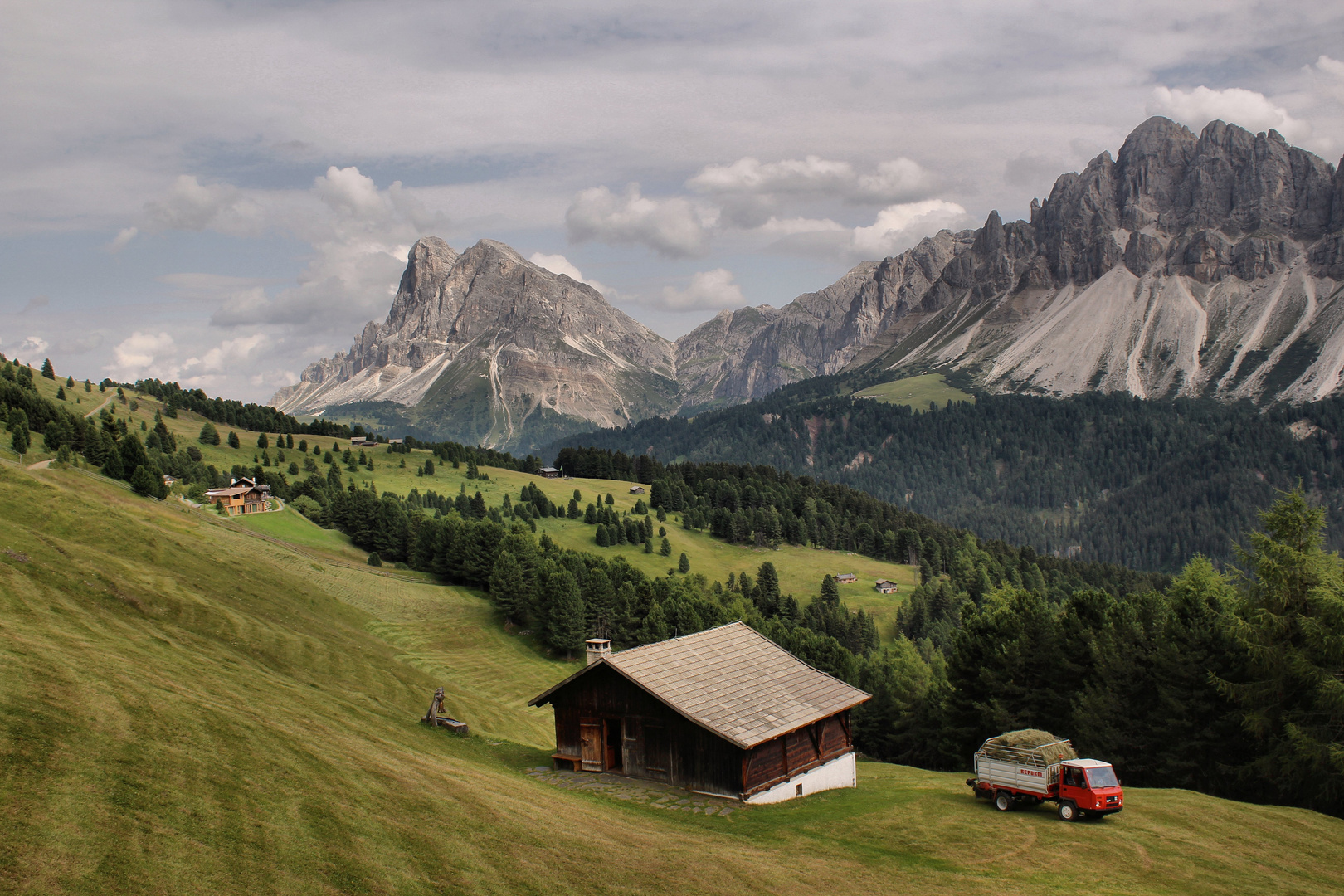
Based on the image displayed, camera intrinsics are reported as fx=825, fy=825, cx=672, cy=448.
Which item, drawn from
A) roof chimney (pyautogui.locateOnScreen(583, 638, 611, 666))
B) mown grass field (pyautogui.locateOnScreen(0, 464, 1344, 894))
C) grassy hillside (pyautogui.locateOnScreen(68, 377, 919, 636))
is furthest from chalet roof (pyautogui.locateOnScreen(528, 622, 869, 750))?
grassy hillside (pyautogui.locateOnScreen(68, 377, 919, 636))

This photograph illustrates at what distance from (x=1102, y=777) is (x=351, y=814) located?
24.6 metres

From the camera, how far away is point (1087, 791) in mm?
28359

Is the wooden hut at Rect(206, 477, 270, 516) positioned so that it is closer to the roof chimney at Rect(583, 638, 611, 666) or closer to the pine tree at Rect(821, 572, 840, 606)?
the pine tree at Rect(821, 572, 840, 606)

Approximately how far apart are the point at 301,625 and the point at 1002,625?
154 feet

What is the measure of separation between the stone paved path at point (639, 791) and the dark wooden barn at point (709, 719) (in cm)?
45

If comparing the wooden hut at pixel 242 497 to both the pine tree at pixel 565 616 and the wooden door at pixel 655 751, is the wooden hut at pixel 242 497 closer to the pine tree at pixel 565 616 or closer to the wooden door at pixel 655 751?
the pine tree at pixel 565 616

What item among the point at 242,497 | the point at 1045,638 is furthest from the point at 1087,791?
the point at 242,497

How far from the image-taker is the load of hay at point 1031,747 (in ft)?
97.2

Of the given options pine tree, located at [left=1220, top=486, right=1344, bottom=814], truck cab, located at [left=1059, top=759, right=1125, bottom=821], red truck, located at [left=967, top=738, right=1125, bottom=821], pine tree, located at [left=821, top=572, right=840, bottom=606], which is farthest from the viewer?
pine tree, located at [left=821, top=572, right=840, bottom=606]

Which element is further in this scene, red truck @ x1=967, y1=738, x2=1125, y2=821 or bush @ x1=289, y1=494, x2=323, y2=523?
bush @ x1=289, y1=494, x2=323, y2=523

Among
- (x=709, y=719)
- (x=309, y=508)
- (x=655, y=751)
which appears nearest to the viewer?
(x=709, y=719)

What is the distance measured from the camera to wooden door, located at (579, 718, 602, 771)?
1463 inches

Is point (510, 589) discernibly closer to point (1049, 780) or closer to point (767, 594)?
point (767, 594)

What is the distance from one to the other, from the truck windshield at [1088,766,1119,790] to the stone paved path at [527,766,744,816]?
497 inches
